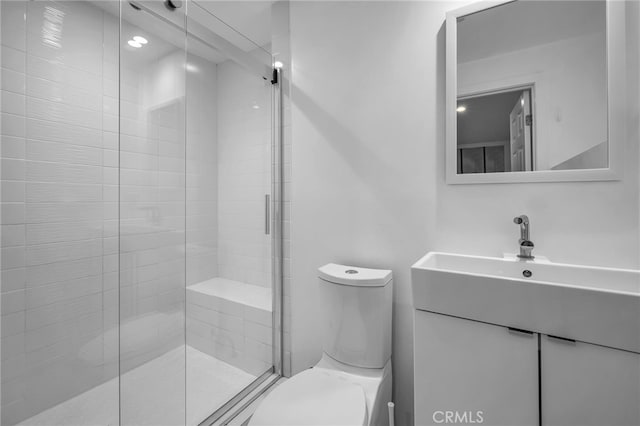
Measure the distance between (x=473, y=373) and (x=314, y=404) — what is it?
55 centimetres

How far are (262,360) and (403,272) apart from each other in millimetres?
1050

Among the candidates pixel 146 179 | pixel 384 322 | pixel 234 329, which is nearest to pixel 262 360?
pixel 234 329

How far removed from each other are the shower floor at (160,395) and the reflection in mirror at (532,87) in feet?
5.24

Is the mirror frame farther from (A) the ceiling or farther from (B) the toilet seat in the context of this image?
(A) the ceiling

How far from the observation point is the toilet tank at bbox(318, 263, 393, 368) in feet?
Answer: 3.97

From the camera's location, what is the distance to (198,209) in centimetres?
152

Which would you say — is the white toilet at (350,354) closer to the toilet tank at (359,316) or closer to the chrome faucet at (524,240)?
the toilet tank at (359,316)

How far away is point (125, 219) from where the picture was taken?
3.76 ft

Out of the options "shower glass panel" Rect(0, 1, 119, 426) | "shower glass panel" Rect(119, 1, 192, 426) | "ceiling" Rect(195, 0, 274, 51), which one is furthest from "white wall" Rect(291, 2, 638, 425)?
"shower glass panel" Rect(0, 1, 119, 426)

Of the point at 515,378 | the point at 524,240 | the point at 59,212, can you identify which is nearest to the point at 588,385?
the point at 515,378

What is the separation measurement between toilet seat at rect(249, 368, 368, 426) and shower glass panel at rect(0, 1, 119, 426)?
91 centimetres

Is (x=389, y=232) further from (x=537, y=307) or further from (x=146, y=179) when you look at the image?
(x=146, y=179)

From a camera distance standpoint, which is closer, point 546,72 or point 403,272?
point 546,72

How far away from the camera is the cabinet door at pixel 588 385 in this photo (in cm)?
69
